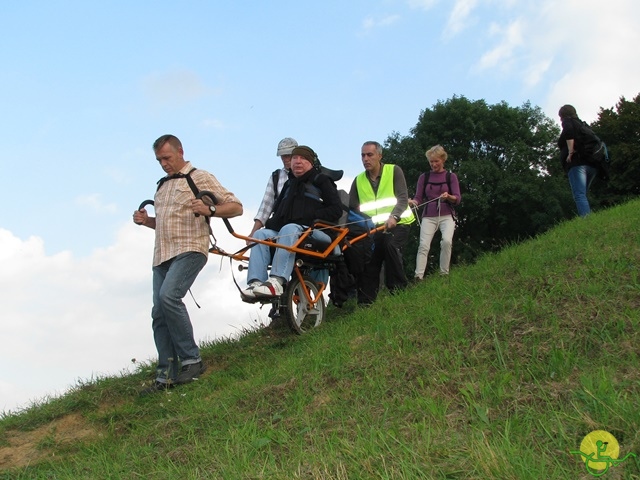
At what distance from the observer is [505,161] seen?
3425 centimetres

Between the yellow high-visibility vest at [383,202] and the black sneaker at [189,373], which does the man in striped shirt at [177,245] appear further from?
the yellow high-visibility vest at [383,202]

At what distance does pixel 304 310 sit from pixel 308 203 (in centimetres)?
117

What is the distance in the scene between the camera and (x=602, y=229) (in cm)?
924

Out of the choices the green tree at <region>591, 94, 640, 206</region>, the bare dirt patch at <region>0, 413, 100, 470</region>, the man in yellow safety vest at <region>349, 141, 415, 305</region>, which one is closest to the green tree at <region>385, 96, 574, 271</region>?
the green tree at <region>591, 94, 640, 206</region>

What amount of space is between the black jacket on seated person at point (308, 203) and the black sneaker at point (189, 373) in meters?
1.77

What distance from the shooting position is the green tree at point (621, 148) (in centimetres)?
3100

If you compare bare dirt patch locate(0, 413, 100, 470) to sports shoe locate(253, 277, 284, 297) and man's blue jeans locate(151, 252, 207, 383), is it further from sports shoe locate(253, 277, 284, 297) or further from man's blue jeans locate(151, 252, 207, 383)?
sports shoe locate(253, 277, 284, 297)

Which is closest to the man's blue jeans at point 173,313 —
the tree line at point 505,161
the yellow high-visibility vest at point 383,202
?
the yellow high-visibility vest at point 383,202

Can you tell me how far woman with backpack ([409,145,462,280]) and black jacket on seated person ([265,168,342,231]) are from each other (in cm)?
186

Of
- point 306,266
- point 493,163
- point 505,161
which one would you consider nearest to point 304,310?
point 306,266

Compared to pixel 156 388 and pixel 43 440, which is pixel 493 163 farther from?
pixel 43 440

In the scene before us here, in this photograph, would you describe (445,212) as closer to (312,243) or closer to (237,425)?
(312,243)

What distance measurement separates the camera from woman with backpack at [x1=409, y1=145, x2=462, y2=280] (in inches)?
386

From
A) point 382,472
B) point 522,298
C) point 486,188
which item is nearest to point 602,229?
point 522,298
